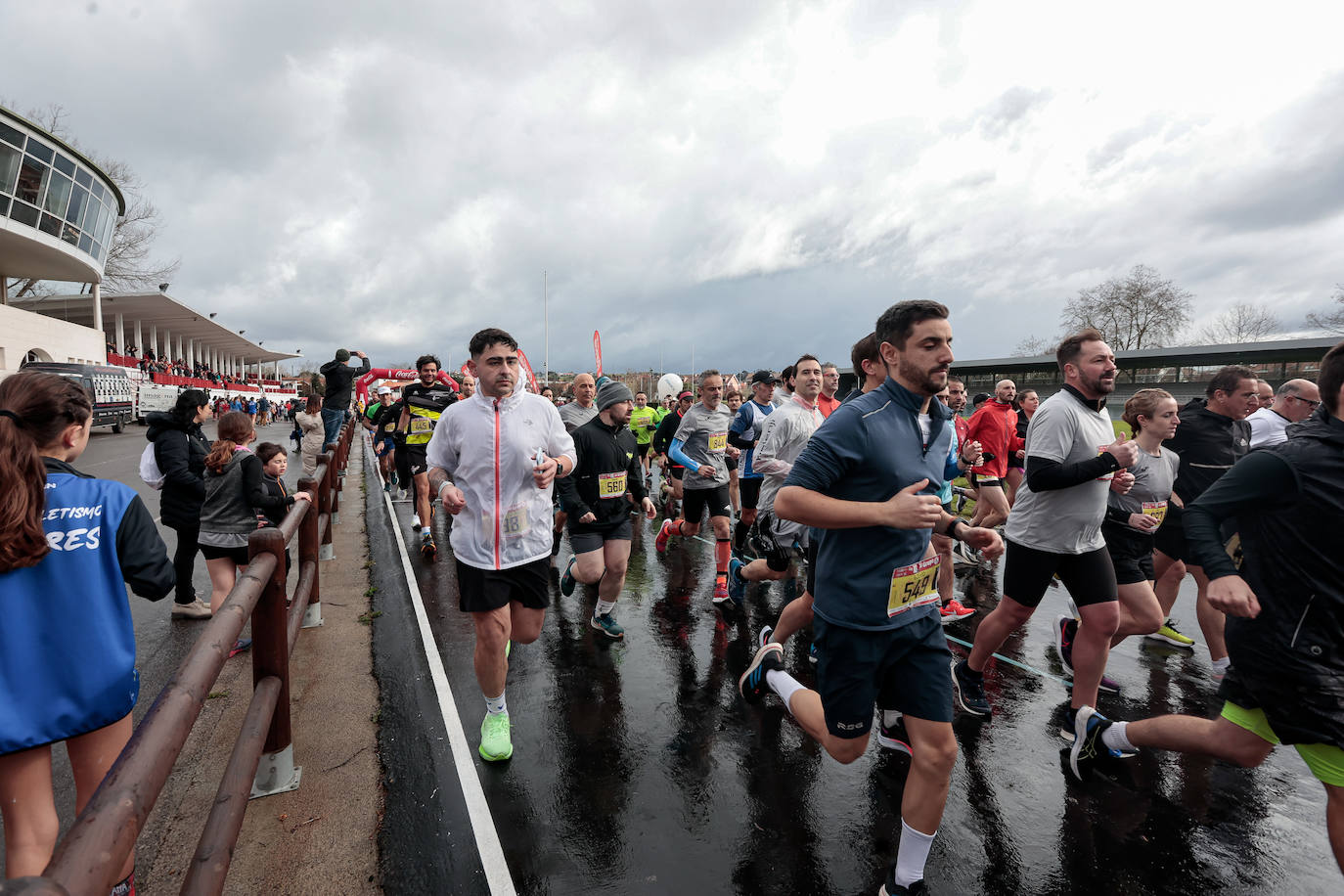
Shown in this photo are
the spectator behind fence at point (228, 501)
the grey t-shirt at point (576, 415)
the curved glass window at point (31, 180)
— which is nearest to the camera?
the spectator behind fence at point (228, 501)

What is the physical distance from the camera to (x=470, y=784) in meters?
3.06

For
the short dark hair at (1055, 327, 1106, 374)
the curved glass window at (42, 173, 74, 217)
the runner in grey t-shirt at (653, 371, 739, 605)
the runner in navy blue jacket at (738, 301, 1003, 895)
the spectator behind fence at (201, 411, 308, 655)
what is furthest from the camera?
the curved glass window at (42, 173, 74, 217)

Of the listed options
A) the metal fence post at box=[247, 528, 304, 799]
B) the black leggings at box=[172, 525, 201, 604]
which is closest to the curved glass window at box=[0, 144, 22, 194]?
the black leggings at box=[172, 525, 201, 604]

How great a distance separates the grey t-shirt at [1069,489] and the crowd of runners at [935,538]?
0.04ft

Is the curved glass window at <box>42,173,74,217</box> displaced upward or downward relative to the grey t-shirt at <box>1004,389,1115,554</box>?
upward

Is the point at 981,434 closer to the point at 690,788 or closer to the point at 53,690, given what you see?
the point at 690,788

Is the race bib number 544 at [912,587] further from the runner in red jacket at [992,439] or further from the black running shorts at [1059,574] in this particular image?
the runner in red jacket at [992,439]

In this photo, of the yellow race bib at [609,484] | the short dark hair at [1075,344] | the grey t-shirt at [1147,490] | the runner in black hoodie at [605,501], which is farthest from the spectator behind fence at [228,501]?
the grey t-shirt at [1147,490]

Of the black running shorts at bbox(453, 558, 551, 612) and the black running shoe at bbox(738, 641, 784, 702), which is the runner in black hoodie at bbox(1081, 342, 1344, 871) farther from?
the black running shorts at bbox(453, 558, 551, 612)

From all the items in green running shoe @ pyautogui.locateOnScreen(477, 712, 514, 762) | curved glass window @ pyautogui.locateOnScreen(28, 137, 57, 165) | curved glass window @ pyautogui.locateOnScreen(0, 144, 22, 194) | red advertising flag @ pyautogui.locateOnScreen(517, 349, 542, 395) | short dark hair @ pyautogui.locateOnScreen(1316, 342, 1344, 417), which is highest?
curved glass window @ pyautogui.locateOnScreen(28, 137, 57, 165)

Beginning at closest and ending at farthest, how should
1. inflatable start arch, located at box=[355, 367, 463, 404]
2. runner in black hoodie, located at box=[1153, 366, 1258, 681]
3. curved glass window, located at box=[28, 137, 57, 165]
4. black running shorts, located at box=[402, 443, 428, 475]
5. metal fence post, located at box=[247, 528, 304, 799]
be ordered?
metal fence post, located at box=[247, 528, 304, 799] → runner in black hoodie, located at box=[1153, 366, 1258, 681] → black running shorts, located at box=[402, 443, 428, 475] → inflatable start arch, located at box=[355, 367, 463, 404] → curved glass window, located at box=[28, 137, 57, 165]

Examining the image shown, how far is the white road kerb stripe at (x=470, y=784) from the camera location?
248cm

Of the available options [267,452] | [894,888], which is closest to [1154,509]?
[894,888]

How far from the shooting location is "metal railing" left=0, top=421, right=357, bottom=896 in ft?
3.43
